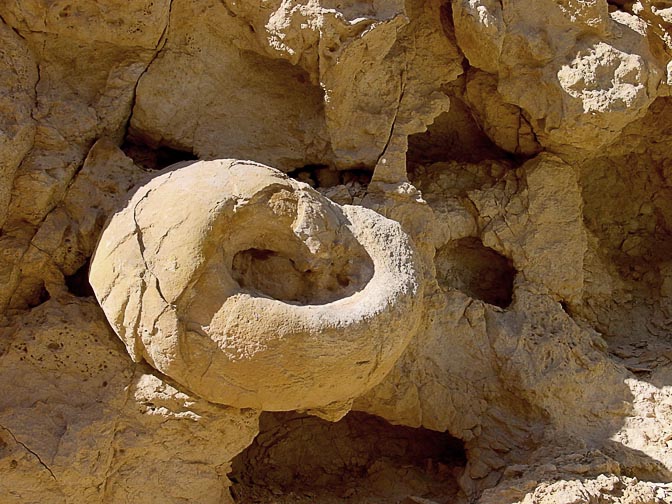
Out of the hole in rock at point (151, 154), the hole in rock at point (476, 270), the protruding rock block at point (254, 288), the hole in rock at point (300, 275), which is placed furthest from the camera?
the hole in rock at point (476, 270)

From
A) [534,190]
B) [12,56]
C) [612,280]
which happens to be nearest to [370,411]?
[534,190]

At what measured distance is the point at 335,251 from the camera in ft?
7.48

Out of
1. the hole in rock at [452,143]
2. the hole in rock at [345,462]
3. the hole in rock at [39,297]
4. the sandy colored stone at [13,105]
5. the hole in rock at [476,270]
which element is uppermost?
the sandy colored stone at [13,105]

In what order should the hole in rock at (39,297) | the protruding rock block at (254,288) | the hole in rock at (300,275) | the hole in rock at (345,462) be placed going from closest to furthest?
the protruding rock block at (254,288) < the hole in rock at (300,275) < the hole in rock at (39,297) < the hole in rock at (345,462)

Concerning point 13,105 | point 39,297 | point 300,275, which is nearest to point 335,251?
point 300,275

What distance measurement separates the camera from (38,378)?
229 cm

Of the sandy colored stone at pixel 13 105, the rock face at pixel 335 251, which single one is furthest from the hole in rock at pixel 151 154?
the sandy colored stone at pixel 13 105

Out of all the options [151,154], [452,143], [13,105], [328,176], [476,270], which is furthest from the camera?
[452,143]

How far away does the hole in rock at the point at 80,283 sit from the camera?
2.48 metres

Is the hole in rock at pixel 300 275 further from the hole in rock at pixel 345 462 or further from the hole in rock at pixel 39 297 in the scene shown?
the hole in rock at pixel 345 462

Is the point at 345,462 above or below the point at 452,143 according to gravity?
below

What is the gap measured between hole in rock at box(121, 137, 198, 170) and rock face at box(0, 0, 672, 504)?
0.03 ft

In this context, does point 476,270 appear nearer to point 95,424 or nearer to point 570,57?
point 570,57

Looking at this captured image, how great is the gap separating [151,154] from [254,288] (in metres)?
0.86
